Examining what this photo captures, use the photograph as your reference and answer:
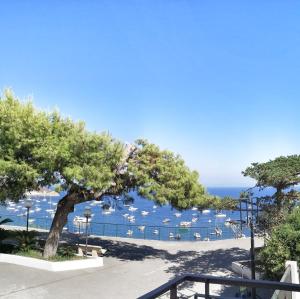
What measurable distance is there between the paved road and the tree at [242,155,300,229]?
343cm

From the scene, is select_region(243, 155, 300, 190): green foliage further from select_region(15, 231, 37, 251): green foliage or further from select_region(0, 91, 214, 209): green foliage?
select_region(15, 231, 37, 251): green foliage

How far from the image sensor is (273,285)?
2.89 m

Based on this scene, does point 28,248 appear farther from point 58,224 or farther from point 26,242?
point 58,224

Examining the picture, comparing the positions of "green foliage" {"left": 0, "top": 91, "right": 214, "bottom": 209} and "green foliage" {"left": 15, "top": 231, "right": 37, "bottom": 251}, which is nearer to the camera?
"green foliage" {"left": 0, "top": 91, "right": 214, "bottom": 209}

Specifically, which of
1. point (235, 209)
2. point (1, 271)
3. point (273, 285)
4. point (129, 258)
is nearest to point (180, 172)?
point (235, 209)

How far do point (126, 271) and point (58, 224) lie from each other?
375 cm

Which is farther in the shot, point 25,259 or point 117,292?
point 25,259

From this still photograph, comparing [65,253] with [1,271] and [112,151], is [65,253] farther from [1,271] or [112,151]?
[112,151]

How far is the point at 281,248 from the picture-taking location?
14344 mm

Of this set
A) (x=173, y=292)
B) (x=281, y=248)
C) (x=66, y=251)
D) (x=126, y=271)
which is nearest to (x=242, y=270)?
(x=281, y=248)

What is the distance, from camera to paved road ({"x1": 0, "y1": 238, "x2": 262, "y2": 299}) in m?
15.0

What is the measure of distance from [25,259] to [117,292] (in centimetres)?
547

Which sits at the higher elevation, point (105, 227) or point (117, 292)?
point (105, 227)

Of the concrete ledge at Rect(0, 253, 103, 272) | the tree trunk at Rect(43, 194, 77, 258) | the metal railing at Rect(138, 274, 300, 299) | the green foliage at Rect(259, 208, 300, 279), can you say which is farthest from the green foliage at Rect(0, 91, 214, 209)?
the metal railing at Rect(138, 274, 300, 299)
